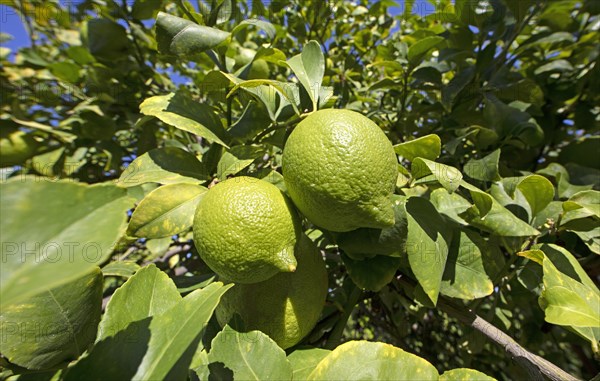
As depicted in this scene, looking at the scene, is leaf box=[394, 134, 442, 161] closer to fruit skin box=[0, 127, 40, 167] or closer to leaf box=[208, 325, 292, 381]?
leaf box=[208, 325, 292, 381]

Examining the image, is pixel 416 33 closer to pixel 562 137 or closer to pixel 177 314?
pixel 562 137

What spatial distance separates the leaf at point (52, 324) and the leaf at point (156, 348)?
0.14m

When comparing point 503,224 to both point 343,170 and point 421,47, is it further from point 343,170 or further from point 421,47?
point 421,47

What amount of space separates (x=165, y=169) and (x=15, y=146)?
1148 millimetres

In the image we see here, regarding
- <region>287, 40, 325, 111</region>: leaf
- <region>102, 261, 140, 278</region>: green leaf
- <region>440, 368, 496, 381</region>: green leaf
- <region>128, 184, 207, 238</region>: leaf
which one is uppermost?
<region>287, 40, 325, 111</region>: leaf

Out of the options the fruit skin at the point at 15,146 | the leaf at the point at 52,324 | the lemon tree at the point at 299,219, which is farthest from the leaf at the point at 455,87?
the fruit skin at the point at 15,146

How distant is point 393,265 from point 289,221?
27 cm

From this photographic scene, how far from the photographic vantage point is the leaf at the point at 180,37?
774mm

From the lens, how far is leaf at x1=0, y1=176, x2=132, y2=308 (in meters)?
0.29

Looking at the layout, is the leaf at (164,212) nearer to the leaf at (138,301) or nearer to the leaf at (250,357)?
the leaf at (138,301)

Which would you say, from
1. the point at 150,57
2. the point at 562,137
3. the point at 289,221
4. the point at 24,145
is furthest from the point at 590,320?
the point at 24,145

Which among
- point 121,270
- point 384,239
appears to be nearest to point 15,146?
point 121,270

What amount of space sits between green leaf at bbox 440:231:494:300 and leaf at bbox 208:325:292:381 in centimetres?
42

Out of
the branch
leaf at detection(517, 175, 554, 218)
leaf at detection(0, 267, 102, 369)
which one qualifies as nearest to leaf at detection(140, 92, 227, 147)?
leaf at detection(0, 267, 102, 369)
